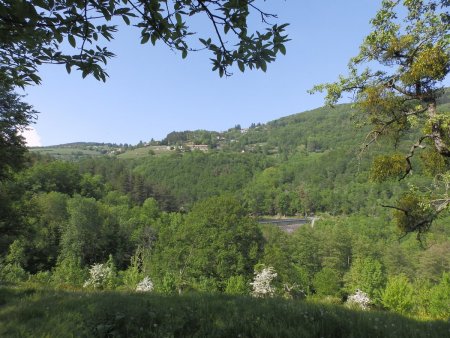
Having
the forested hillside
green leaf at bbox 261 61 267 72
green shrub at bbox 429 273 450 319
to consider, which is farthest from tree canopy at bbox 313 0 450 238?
green shrub at bbox 429 273 450 319

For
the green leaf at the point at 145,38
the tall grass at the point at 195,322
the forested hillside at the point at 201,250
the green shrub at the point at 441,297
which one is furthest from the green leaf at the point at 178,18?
the green shrub at the point at 441,297

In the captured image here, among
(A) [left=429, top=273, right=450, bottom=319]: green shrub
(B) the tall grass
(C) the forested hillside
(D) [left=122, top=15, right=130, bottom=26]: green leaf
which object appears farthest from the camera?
(A) [left=429, top=273, right=450, bottom=319]: green shrub

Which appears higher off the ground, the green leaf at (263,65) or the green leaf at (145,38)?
the green leaf at (145,38)

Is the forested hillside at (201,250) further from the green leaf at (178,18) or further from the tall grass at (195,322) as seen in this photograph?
the green leaf at (178,18)

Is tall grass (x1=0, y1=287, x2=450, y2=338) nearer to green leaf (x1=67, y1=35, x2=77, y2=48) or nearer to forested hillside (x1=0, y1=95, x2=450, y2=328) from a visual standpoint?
green leaf (x1=67, y1=35, x2=77, y2=48)

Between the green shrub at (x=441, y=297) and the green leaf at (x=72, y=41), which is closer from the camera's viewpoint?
the green leaf at (x=72, y=41)

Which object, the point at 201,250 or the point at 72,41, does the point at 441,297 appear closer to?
the point at 201,250

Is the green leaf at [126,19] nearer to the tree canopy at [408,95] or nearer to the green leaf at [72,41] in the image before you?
the green leaf at [72,41]

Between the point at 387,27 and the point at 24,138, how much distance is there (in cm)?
1597

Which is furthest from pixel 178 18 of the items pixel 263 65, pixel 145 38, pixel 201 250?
pixel 201 250

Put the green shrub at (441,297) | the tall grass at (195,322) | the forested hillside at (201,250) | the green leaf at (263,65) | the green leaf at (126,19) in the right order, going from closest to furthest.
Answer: the green leaf at (126,19), the green leaf at (263,65), the tall grass at (195,322), the forested hillside at (201,250), the green shrub at (441,297)

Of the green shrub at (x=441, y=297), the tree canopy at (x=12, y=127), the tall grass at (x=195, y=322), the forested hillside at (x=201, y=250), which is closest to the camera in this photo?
the tall grass at (x=195, y=322)

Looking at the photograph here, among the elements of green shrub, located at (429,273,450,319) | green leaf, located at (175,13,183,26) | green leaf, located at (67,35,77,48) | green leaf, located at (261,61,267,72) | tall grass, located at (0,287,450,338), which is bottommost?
green shrub, located at (429,273,450,319)

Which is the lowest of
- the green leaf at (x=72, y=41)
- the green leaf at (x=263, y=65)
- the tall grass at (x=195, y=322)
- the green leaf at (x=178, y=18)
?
the tall grass at (x=195, y=322)
